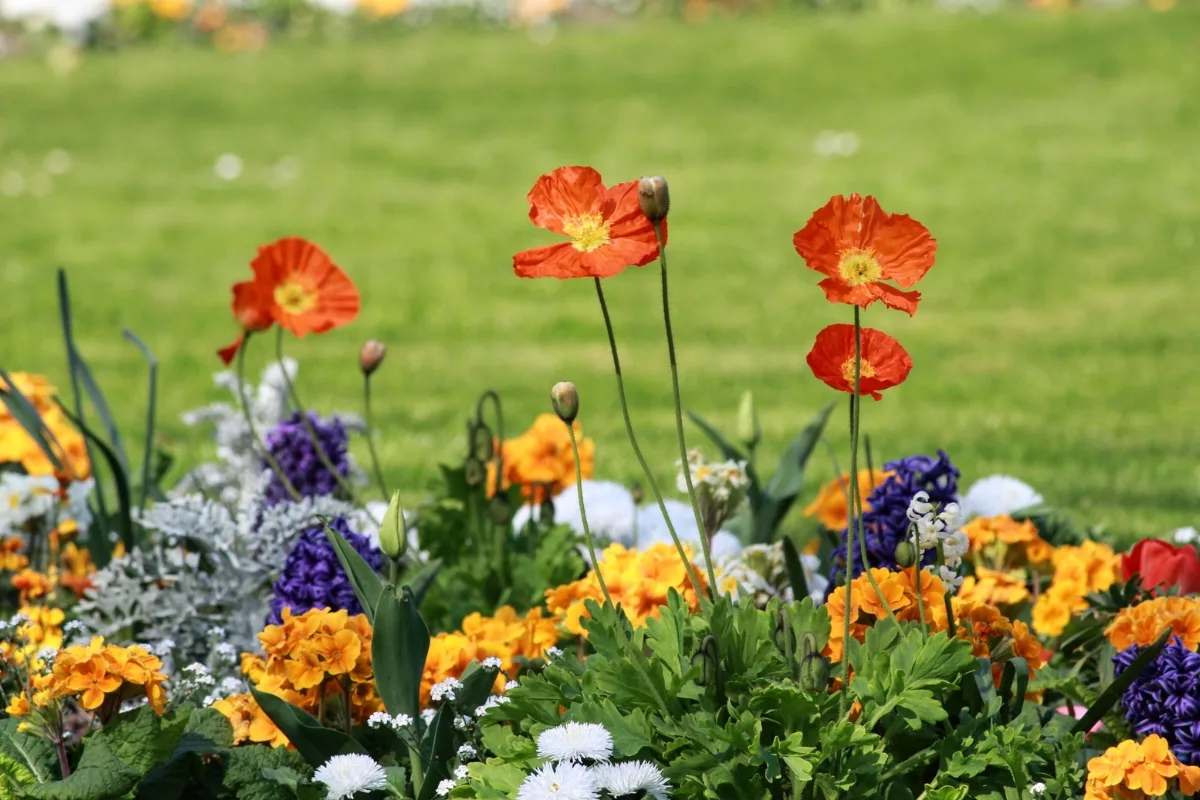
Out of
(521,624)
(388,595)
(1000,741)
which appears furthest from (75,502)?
(1000,741)

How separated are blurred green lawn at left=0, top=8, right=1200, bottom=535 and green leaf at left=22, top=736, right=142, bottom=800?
7.65ft

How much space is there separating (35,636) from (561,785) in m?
1.28

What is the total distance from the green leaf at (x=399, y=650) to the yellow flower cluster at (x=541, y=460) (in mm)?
1075

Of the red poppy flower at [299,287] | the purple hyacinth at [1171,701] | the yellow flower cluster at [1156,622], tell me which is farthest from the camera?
the red poppy flower at [299,287]

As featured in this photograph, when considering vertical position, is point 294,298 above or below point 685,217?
below

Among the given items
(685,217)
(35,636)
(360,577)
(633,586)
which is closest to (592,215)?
(360,577)

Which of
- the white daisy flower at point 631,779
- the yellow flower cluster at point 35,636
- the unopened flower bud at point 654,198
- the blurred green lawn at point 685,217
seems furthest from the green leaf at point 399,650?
the blurred green lawn at point 685,217

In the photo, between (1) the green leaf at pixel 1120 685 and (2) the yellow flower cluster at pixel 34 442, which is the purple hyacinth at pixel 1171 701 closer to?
(1) the green leaf at pixel 1120 685

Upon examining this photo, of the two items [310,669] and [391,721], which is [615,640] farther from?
[310,669]

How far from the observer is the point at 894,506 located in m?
2.60

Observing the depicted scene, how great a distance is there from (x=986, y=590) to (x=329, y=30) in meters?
12.4

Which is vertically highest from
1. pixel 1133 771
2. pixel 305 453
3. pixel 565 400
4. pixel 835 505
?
pixel 565 400

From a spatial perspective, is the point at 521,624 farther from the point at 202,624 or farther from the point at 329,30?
the point at 329,30

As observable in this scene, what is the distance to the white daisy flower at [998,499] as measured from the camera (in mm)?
3148
